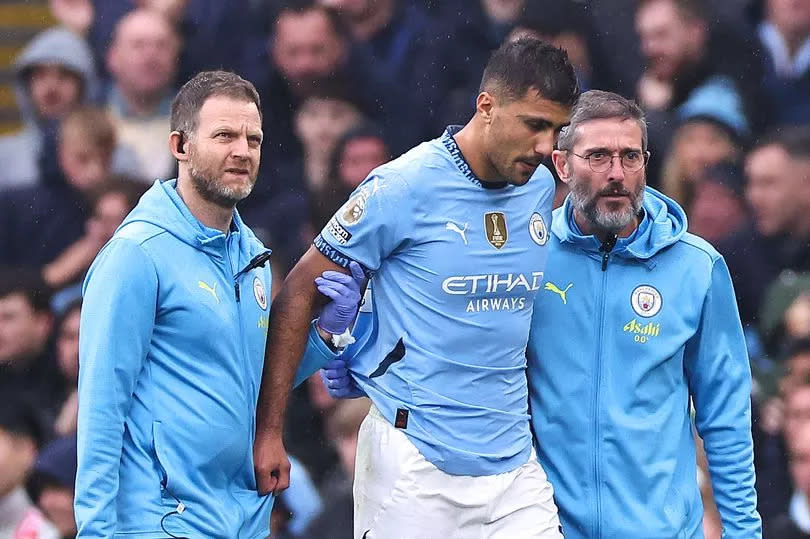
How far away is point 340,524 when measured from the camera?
21.9ft

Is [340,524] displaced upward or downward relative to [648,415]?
downward

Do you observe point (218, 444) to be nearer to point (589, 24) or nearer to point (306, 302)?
point (306, 302)

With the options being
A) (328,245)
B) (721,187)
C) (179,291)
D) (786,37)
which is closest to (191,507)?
(179,291)

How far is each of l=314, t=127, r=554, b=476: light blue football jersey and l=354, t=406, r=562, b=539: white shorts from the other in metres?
0.03

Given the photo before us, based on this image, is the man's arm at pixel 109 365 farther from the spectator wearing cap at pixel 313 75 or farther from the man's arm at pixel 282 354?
the spectator wearing cap at pixel 313 75

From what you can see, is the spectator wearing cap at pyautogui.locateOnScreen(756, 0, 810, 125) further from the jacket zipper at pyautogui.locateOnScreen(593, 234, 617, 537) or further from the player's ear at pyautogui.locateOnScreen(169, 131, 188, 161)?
the player's ear at pyautogui.locateOnScreen(169, 131, 188, 161)

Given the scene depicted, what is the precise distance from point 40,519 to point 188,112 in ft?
11.6

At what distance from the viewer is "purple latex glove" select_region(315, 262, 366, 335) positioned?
3949 millimetres

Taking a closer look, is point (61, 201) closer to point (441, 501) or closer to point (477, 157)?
point (477, 157)

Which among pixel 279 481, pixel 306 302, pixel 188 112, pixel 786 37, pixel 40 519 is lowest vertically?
pixel 40 519

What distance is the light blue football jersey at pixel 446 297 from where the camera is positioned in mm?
3930

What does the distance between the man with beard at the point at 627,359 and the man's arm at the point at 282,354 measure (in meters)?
0.21

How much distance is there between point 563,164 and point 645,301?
1.52ft

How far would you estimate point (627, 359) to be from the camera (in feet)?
13.7
